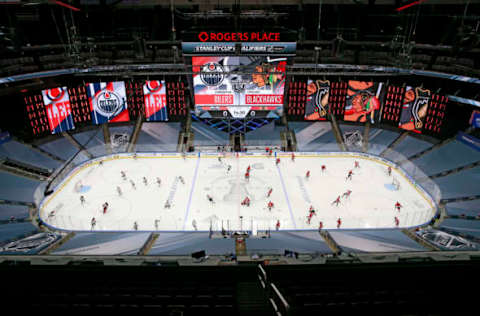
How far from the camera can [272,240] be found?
1355 centimetres

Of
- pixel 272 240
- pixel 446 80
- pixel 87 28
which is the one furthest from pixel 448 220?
pixel 87 28

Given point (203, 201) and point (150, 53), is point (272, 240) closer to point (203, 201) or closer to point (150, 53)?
point (203, 201)

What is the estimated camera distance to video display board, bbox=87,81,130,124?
2491cm

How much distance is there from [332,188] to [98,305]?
15852 mm

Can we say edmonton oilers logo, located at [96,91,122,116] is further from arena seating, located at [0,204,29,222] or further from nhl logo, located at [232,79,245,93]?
nhl logo, located at [232,79,245,93]

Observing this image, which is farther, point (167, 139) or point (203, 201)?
point (167, 139)

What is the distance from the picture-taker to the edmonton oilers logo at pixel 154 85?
83.7 feet

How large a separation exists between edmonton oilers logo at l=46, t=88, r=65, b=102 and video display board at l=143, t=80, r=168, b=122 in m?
5.96

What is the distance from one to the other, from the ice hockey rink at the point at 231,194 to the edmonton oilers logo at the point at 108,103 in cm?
422

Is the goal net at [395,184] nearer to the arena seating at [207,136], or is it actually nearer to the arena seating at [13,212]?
the arena seating at [207,136]

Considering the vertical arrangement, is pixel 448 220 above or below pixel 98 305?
below

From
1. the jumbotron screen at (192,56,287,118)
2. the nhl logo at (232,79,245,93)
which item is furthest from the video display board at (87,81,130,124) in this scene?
the nhl logo at (232,79,245,93)

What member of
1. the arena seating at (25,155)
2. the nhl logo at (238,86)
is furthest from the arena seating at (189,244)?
the arena seating at (25,155)

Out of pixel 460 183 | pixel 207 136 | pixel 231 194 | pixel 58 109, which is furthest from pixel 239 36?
pixel 58 109
